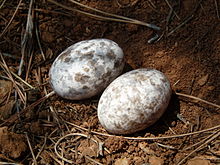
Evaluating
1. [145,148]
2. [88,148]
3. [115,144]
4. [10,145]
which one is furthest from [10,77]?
[145,148]

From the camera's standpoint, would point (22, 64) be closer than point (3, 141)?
No

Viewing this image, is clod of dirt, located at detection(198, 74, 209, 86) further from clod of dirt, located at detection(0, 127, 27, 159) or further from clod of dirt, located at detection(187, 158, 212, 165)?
clod of dirt, located at detection(0, 127, 27, 159)

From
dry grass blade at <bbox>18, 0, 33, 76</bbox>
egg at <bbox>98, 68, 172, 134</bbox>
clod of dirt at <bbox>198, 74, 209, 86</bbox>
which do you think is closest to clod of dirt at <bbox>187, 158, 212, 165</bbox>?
egg at <bbox>98, 68, 172, 134</bbox>

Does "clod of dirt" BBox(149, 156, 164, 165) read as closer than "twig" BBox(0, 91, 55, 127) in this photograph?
Yes

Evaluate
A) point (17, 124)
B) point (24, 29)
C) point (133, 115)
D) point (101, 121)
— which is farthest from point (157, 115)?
point (24, 29)

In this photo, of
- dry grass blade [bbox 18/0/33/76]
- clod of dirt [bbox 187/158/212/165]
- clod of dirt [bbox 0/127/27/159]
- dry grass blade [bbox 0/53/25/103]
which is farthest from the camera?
dry grass blade [bbox 18/0/33/76]

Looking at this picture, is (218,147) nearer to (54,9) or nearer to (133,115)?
(133,115)

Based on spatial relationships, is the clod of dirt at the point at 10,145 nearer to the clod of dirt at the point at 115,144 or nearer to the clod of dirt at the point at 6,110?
the clod of dirt at the point at 6,110
